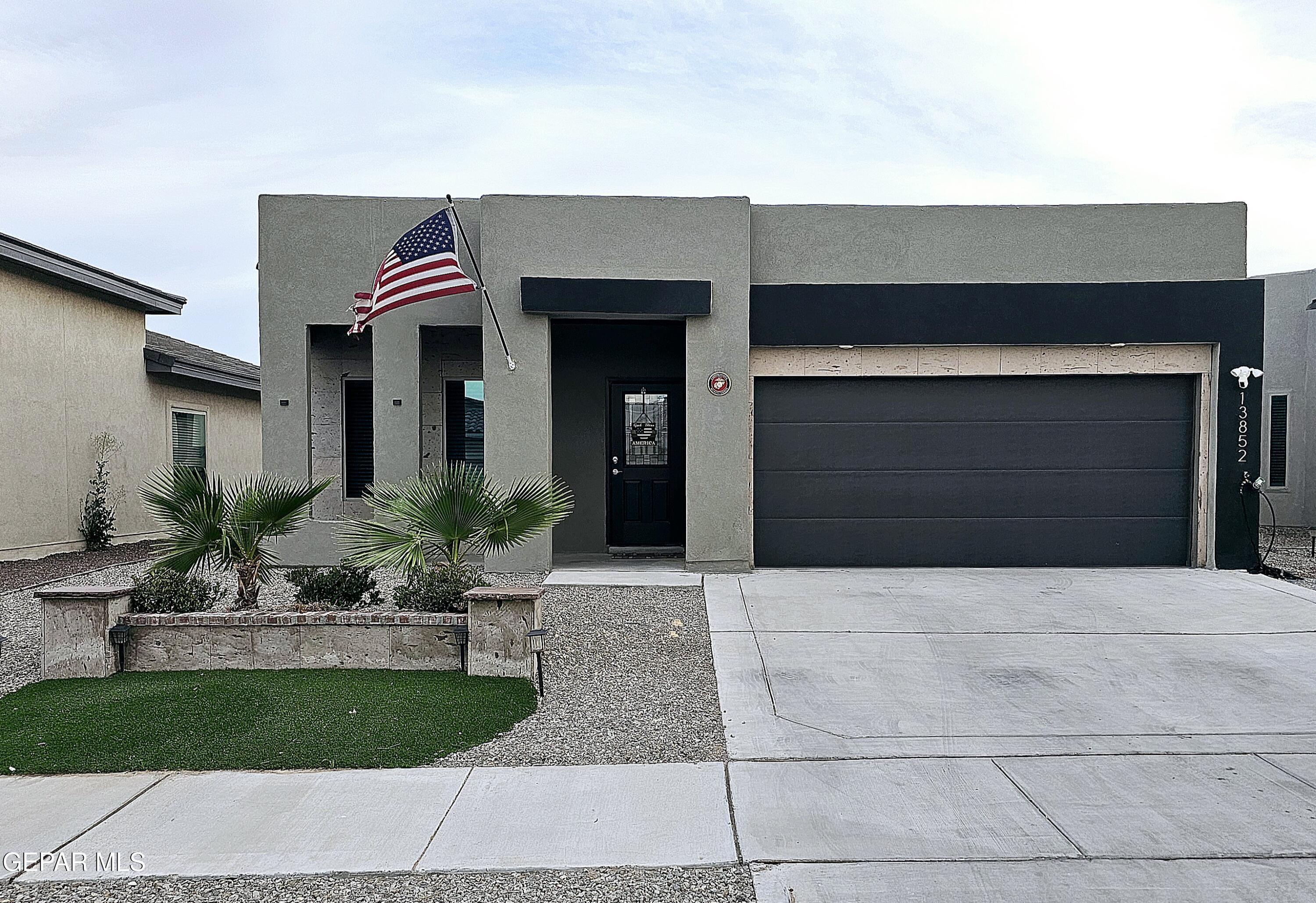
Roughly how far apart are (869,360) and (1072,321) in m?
2.43

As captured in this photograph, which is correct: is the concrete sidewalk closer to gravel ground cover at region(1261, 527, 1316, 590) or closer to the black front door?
the black front door

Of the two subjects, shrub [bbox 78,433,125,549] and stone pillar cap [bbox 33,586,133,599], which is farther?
shrub [bbox 78,433,125,549]

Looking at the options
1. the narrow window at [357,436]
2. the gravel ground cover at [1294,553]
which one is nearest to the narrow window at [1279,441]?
the gravel ground cover at [1294,553]

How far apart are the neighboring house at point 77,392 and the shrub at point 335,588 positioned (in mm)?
6305

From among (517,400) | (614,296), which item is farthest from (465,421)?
(614,296)

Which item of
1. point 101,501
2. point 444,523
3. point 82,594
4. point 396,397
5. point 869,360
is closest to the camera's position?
point 82,594

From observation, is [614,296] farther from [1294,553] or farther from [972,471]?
[1294,553]

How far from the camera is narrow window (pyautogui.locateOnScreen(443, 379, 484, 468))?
1255 cm

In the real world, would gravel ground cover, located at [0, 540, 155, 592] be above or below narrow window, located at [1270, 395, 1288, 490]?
below

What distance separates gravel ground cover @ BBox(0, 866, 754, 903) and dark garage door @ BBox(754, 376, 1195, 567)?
7.54 m

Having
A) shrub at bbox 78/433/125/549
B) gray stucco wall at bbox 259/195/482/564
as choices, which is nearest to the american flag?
gray stucco wall at bbox 259/195/482/564

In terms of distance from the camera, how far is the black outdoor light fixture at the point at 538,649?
630cm

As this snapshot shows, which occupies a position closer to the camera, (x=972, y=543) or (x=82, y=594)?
(x=82, y=594)

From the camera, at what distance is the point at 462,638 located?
6613 millimetres
